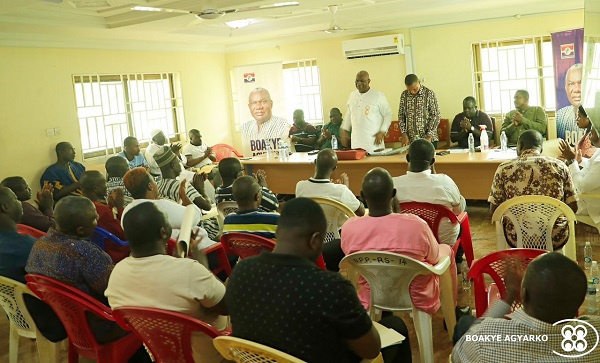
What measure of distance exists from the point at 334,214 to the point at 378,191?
3.56 feet

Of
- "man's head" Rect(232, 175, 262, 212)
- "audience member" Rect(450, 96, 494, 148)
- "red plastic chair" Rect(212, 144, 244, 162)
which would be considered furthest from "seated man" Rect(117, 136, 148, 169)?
"man's head" Rect(232, 175, 262, 212)

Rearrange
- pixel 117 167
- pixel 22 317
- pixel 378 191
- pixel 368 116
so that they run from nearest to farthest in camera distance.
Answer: pixel 378 191
pixel 22 317
pixel 117 167
pixel 368 116

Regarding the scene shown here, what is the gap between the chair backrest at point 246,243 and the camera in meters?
3.37

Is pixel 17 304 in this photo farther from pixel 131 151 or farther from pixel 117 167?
pixel 131 151

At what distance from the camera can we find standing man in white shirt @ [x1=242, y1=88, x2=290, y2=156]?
33.0 feet

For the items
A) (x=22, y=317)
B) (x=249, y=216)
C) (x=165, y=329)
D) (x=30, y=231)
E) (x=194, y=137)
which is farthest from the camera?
(x=194, y=137)

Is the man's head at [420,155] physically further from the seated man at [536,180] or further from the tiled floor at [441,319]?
the tiled floor at [441,319]

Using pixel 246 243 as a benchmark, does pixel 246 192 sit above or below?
above

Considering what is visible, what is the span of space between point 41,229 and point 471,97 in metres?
5.87

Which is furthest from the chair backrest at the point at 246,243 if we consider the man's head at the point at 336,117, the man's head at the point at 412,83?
the man's head at the point at 336,117

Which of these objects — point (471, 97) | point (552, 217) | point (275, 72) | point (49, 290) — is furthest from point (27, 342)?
point (275, 72)

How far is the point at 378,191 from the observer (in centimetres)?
309

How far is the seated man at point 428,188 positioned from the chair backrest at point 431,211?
38 mm

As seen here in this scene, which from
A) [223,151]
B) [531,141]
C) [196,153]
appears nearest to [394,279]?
[531,141]
